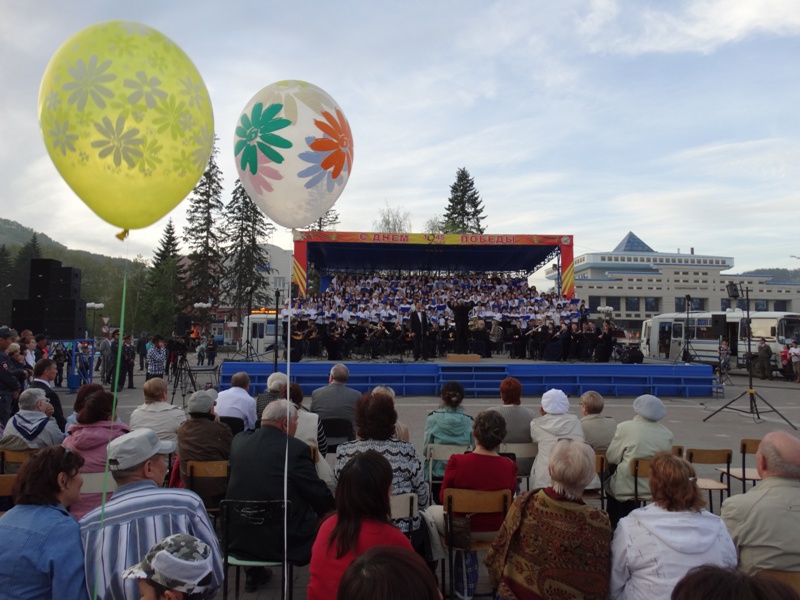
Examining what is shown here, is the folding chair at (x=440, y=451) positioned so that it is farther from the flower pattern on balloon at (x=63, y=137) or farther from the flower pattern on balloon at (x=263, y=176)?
the flower pattern on balloon at (x=63, y=137)

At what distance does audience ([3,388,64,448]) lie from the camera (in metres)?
4.56

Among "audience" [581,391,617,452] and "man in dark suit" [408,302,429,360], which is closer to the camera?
"audience" [581,391,617,452]

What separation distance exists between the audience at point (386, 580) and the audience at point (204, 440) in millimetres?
3458

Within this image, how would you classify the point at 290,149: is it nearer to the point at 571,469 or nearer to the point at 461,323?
the point at 571,469

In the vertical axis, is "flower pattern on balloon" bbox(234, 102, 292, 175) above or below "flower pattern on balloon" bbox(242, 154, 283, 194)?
above

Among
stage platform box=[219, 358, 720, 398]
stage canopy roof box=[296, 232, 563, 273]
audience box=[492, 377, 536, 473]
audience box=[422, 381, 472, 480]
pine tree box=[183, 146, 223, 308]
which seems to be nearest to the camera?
audience box=[422, 381, 472, 480]

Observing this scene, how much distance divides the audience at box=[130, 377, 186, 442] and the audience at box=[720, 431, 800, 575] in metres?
4.41

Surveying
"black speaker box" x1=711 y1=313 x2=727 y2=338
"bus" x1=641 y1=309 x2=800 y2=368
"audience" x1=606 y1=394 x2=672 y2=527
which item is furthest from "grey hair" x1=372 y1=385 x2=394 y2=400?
"black speaker box" x1=711 y1=313 x2=727 y2=338

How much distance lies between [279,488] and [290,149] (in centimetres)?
270

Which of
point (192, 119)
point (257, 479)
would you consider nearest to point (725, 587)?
point (257, 479)

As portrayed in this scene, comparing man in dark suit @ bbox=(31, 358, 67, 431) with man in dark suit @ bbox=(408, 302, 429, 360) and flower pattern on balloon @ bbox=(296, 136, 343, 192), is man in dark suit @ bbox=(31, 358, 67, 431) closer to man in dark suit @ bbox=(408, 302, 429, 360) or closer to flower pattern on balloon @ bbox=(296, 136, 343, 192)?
flower pattern on balloon @ bbox=(296, 136, 343, 192)

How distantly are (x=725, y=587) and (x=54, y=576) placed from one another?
2264 millimetres

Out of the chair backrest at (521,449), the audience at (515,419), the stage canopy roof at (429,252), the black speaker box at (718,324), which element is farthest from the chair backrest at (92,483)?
the black speaker box at (718,324)

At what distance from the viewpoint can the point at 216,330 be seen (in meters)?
59.0
